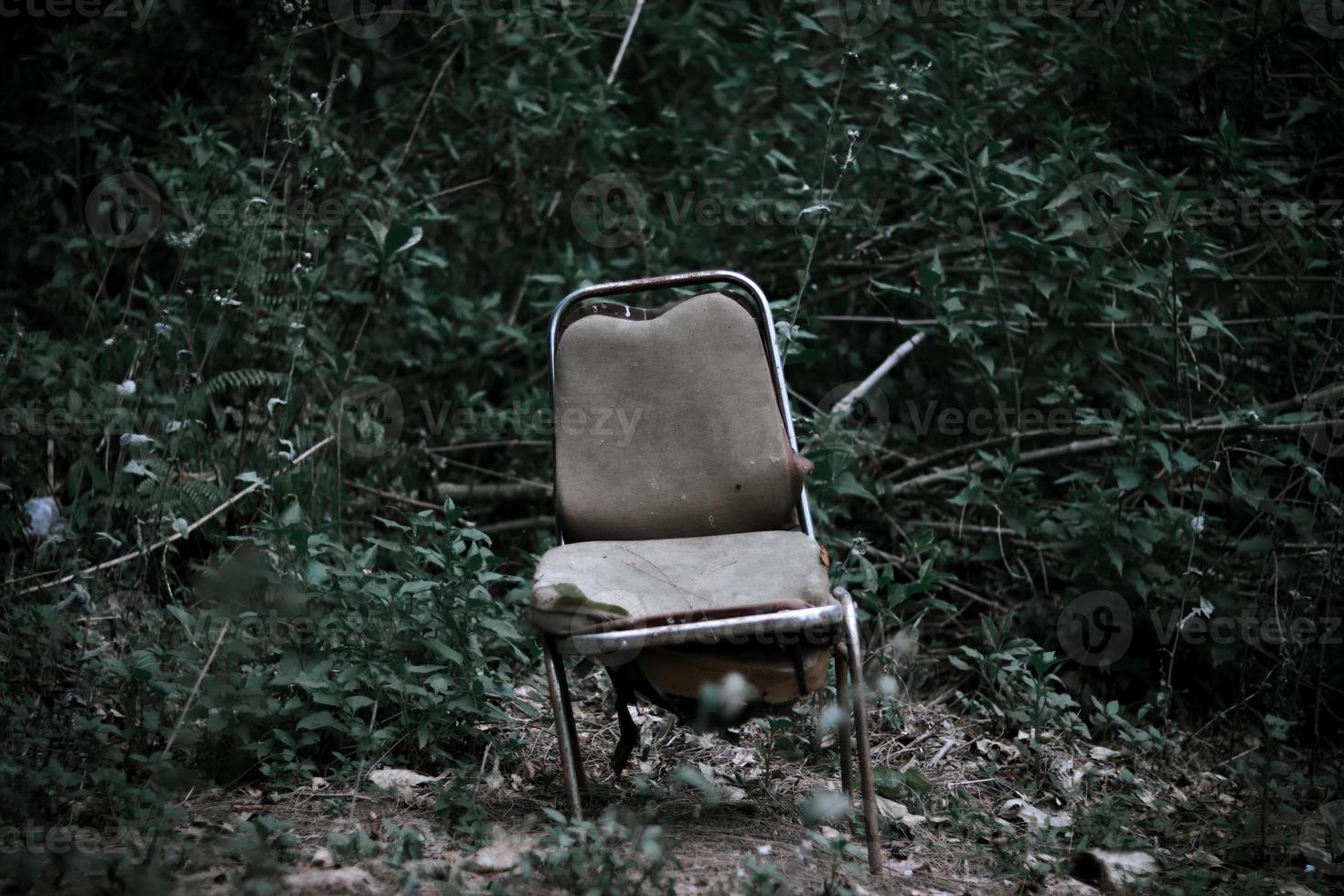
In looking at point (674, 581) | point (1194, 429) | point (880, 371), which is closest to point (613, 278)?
point (880, 371)

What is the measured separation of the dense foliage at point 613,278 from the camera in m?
3.08

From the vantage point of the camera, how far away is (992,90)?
4.48 metres

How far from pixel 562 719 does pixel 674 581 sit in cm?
41

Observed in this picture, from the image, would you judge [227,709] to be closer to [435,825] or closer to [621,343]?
[435,825]

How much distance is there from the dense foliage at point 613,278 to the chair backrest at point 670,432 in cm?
45

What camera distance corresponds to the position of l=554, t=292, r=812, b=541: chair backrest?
9.36 feet

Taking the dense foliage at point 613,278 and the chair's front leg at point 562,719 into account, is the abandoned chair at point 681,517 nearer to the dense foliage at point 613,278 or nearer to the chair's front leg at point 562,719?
the chair's front leg at point 562,719

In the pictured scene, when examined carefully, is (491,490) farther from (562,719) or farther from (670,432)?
(562,719)

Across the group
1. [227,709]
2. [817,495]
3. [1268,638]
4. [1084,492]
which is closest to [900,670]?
[817,495]

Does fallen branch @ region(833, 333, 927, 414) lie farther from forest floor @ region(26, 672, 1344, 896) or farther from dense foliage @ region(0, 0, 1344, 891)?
forest floor @ region(26, 672, 1344, 896)

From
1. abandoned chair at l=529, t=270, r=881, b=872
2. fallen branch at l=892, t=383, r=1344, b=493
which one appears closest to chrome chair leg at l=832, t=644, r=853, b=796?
abandoned chair at l=529, t=270, r=881, b=872

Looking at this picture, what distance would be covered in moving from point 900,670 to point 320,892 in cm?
226

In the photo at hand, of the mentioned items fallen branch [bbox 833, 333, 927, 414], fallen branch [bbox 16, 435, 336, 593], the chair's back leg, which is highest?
fallen branch [bbox 833, 333, 927, 414]

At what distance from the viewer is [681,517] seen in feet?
9.39
